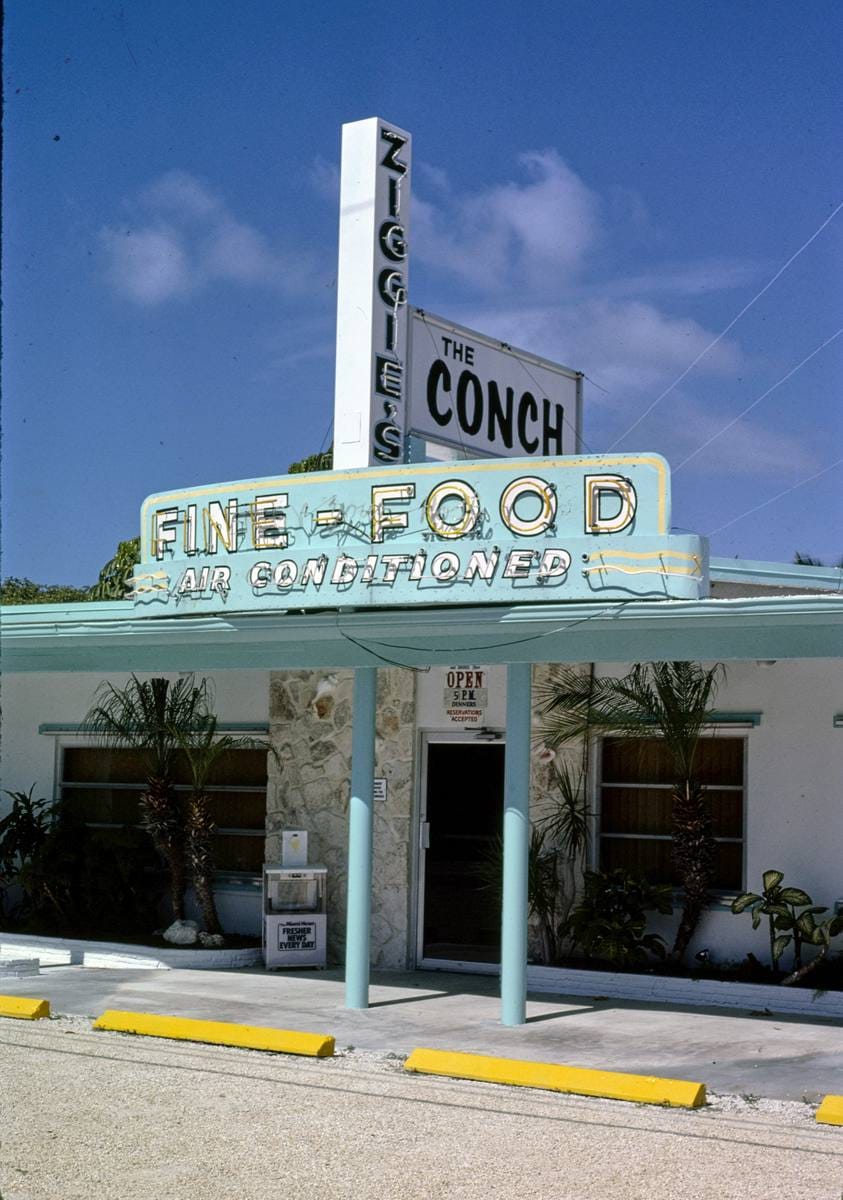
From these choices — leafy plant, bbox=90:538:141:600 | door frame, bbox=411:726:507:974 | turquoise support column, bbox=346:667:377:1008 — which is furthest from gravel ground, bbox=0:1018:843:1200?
leafy plant, bbox=90:538:141:600

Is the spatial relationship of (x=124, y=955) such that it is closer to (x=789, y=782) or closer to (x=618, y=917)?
(x=618, y=917)

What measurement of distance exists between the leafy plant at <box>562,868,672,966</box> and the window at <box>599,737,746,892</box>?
40 centimetres

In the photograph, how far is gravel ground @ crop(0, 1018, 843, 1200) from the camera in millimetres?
6859

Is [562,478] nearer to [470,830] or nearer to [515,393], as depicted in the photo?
[515,393]

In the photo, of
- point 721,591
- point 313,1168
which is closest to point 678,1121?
point 313,1168

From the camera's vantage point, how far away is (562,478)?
10.7 metres

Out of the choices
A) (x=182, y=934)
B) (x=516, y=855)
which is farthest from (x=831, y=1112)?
(x=182, y=934)

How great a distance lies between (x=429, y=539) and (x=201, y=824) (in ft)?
18.4

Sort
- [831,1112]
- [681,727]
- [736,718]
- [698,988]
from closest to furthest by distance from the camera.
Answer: [831,1112] < [698,988] < [681,727] < [736,718]

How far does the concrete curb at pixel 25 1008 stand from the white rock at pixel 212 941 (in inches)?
135

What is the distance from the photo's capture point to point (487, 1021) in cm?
1146

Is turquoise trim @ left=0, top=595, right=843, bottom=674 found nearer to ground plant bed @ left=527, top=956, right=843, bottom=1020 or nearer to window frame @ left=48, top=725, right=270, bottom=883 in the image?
window frame @ left=48, top=725, right=270, bottom=883

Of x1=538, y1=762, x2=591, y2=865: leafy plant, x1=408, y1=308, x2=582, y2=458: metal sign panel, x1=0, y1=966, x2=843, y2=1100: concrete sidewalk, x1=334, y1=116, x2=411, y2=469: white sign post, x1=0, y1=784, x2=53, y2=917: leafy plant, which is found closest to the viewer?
x1=0, y1=966, x2=843, y2=1100: concrete sidewalk

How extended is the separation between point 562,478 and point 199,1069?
4.78m
